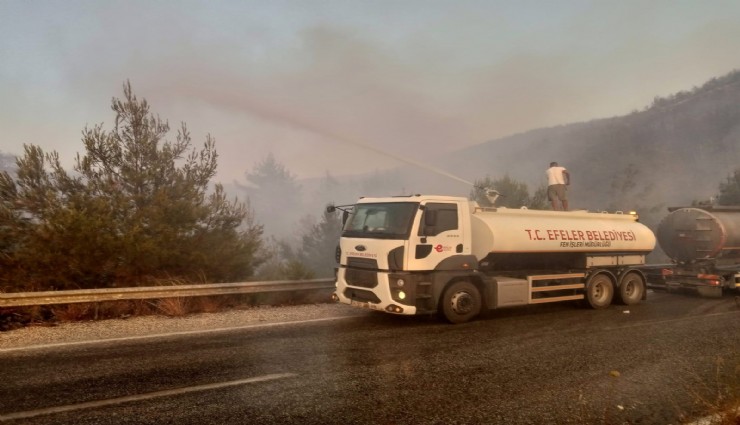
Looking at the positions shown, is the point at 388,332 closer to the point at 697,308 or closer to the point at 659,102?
the point at 697,308

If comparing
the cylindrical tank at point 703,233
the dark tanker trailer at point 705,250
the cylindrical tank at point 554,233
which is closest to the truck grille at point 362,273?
the cylindrical tank at point 554,233

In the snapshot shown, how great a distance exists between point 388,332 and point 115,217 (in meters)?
7.53

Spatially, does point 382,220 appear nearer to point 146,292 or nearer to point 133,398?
point 146,292

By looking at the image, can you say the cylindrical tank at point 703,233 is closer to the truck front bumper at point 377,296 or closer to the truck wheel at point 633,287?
the truck wheel at point 633,287

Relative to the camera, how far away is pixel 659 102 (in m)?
78.5

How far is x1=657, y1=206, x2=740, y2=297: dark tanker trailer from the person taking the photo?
40.0 ft

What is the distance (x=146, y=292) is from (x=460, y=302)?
595 cm

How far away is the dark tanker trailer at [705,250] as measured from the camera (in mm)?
12188

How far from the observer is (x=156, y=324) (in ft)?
27.3

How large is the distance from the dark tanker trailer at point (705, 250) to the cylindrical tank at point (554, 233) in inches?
72.0

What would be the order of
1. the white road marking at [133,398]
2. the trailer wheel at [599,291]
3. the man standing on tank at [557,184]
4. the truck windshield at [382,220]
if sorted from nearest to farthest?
the white road marking at [133,398]
the truck windshield at [382,220]
the trailer wheel at [599,291]
the man standing on tank at [557,184]

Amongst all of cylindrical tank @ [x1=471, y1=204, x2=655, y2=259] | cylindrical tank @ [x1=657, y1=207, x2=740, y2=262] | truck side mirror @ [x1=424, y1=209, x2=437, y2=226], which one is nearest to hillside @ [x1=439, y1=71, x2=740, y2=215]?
cylindrical tank @ [x1=657, y1=207, x2=740, y2=262]

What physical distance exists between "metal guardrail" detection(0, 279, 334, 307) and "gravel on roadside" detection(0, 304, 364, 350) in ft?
1.33

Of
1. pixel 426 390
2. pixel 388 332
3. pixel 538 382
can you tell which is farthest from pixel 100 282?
pixel 538 382
